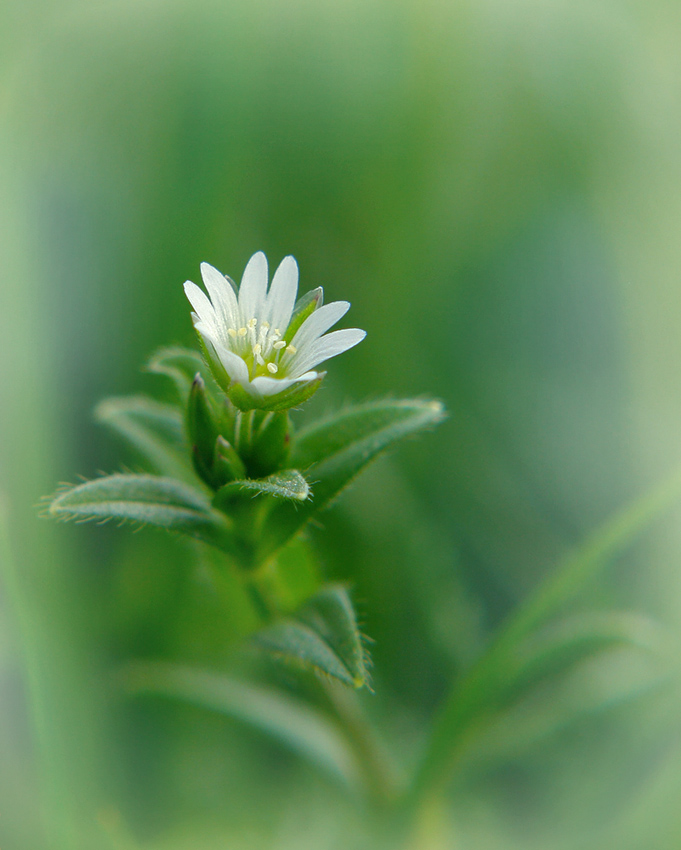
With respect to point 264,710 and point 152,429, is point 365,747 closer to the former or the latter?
point 264,710

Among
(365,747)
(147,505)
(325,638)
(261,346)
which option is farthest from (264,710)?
(261,346)

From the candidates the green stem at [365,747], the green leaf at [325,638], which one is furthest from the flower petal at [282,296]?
the green stem at [365,747]

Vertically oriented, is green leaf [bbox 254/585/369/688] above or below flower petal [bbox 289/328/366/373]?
below

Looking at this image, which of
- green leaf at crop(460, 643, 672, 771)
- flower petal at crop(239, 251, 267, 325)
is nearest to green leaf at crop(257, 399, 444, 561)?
flower petal at crop(239, 251, 267, 325)

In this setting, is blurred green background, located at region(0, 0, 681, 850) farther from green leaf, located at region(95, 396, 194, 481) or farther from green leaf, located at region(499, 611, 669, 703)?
green leaf, located at region(95, 396, 194, 481)

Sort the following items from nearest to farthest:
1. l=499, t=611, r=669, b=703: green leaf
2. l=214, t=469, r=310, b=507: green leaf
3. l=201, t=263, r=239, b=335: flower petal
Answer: l=214, t=469, r=310, b=507: green leaf < l=201, t=263, r=239, b=335: flower petal < l=499, t=611, r=669, b=703: green leaf

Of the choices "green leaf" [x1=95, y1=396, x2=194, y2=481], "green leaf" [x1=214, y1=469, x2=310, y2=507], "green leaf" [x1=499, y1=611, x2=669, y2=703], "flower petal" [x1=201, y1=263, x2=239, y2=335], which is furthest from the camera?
"green leaf" [x1=499, y1=611, x2=669, y2=703]

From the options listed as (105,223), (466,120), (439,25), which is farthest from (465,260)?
(105,223)

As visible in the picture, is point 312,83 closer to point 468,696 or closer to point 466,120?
point 466,120
